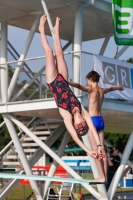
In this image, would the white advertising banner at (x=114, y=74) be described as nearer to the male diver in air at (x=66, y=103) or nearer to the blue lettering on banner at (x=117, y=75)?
the blue lettering on banner at (x=117, y=75)

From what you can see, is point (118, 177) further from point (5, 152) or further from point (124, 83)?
point (5, 152)

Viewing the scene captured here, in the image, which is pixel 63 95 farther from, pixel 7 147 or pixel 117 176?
pixel 7 147

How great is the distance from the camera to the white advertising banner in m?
16.2

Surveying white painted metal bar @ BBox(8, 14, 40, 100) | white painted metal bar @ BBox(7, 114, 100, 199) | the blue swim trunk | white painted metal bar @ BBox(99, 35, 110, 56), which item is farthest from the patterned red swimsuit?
white painted metal bar @ BBox(99, 35, 110, 56)

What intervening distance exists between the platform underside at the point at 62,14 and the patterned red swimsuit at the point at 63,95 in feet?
26.8

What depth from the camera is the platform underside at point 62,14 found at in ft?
55.8

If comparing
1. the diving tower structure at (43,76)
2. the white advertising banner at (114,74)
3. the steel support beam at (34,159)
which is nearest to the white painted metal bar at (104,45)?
the diving tower structure at (43,76)

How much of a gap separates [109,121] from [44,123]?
258cm

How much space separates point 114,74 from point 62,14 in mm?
2846

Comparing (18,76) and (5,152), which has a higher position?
(18,76)

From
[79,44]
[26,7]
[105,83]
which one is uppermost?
Answer: [26,7]

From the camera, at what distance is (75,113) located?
29.0ft

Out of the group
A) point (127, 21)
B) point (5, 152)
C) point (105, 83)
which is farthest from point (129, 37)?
point (5, 152)

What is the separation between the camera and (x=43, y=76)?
18359 millimetres
